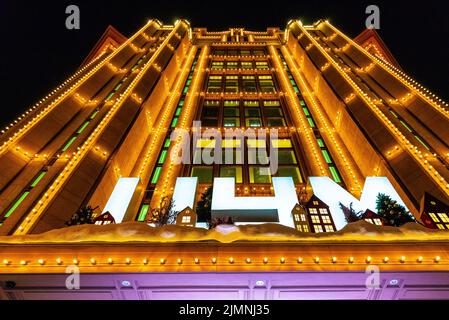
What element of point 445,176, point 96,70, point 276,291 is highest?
point 96,70

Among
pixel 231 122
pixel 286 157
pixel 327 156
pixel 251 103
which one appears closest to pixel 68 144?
pixel 231 122

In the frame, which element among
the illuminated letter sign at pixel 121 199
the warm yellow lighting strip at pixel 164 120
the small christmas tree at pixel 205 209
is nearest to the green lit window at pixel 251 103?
the warm yellow lighting strip at pixel 164 120

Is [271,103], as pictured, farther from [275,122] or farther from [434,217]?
[434,217]

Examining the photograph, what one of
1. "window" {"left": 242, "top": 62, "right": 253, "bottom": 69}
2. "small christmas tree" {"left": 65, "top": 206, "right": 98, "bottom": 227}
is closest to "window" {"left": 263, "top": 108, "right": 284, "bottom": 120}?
"window" {"left": 242, "top": 62, "right": 253, "bottom": 69}

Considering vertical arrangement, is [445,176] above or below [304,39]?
below

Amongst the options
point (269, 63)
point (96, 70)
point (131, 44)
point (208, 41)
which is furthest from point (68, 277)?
point (208, 41)

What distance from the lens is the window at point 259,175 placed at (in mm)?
17250

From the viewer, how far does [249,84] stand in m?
29.3

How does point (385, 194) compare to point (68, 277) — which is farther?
point (385, 194)

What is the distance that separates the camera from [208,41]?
41875mm

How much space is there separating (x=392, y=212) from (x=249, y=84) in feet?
66.9

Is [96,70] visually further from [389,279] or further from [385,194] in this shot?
[389,279]

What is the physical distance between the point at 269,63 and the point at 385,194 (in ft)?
78.5
